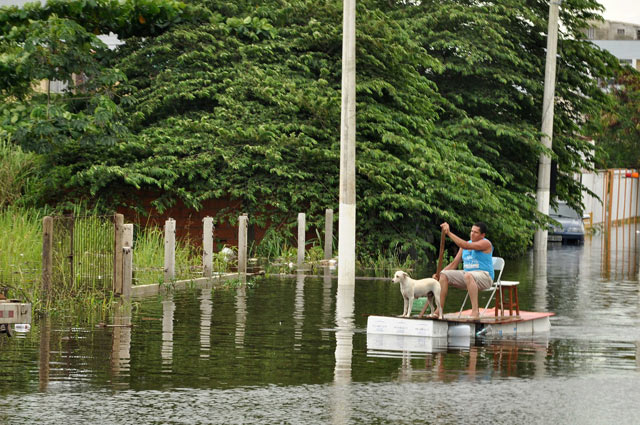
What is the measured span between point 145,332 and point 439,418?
635cm

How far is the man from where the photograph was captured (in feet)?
53.9

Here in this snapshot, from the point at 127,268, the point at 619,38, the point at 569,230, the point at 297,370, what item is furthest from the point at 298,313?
the point at 619,38

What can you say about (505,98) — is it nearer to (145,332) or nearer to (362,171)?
(362,171)

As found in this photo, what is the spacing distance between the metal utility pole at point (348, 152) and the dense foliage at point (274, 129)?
6.63m

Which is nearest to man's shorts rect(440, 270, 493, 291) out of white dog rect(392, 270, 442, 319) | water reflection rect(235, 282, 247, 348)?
white dog rect(392, 270, 442, 319)

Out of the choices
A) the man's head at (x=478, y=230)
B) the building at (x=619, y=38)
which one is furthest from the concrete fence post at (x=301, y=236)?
the building at (x=619, y=38)

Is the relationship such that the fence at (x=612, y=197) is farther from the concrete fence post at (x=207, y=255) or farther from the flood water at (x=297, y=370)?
the flood water at (x=297, y=370)

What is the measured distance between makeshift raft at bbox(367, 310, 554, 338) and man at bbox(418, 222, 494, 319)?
28 cm

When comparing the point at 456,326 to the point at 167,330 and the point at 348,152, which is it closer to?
the point at 167,330

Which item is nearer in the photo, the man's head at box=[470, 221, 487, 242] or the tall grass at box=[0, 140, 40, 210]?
the man's head at box=[470, 221, 487, 242]

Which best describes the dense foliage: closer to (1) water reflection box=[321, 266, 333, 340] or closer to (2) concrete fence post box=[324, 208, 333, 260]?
(2) concrete fence post box=[324, 208, 333, 260]

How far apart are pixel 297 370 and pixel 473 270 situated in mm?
4741

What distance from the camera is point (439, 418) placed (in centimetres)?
1027

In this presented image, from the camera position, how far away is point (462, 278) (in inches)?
655
